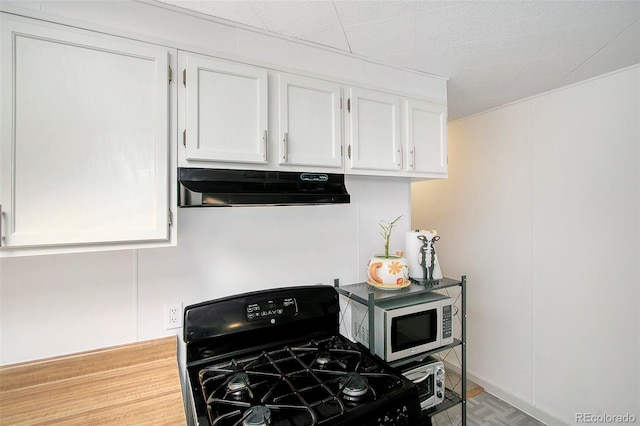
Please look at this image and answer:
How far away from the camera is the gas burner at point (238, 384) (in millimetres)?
1160

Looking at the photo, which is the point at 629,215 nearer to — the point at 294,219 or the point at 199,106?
the point at 294,219

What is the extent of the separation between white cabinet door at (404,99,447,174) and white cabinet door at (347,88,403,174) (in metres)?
0.08

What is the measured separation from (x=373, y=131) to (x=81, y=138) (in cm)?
130

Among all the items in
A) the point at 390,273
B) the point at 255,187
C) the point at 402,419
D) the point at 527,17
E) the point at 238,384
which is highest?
the point at 527,17

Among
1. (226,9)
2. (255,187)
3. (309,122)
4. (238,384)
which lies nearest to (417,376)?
(238,384)

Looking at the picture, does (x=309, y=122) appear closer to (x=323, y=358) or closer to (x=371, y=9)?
(x=371, y=9)

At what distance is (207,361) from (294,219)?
0.83m

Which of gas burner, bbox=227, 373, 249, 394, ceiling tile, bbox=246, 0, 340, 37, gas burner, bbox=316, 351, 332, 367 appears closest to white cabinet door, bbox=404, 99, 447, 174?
ceiling tile, bbox=246, 0, 340, 37

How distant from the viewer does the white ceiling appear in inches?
47.6

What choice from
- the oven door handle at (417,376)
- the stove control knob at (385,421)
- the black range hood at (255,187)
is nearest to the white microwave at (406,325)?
the oven door handle at (417,376)

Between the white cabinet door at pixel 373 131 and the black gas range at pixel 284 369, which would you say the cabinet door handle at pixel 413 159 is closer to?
the white cabinet door at pixel 373 131

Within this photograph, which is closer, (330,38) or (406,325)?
(330,38)

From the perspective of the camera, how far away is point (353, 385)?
3.79ft

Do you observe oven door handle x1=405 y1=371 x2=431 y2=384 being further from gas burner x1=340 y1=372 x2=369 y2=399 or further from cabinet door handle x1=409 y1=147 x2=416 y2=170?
cabinet door handle x1=409 y1=147 x2=416 y2=170
